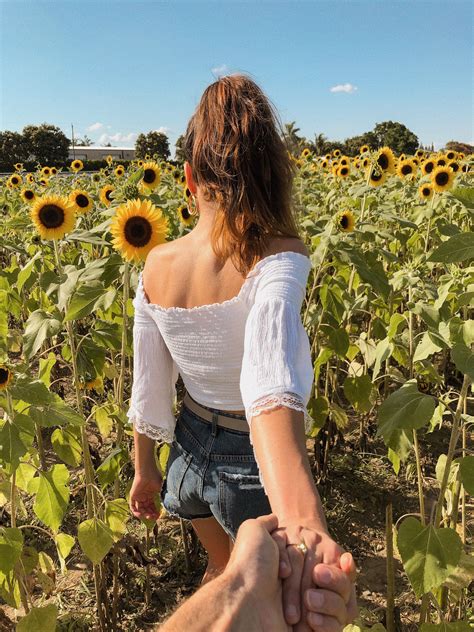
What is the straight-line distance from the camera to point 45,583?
2.16 metres

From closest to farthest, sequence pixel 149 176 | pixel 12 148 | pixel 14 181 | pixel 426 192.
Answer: pixel 149 176 < pixel 426 192 < pixel 14 181 < pixel 12 148

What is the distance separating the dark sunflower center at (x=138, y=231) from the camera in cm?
233

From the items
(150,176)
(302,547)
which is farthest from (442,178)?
(302,547)

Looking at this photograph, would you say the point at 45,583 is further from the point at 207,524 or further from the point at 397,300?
the point at 397,300

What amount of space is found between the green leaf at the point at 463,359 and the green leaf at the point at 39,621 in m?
1.38

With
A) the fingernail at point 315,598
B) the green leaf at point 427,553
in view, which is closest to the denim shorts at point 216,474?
the green leaf at point 427,553

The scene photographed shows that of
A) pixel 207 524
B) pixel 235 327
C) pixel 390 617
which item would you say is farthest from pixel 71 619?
pixel 235 327

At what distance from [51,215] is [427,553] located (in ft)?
6.92

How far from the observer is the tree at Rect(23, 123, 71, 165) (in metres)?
27.2

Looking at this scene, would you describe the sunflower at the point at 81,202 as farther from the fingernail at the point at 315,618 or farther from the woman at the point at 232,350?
the fingernail at the point at 315,618

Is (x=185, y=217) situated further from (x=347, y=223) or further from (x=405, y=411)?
(x=405, y=411)

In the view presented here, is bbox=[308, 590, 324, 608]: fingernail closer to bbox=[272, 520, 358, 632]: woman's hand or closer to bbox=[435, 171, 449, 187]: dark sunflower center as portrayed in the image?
bbox=[272, 520, 358, 632]: woman's hand

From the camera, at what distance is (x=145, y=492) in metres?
2.07

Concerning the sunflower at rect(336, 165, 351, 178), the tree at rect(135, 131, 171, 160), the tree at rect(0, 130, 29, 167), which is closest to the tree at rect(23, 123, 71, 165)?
the tree at rect(0, 130, 29, 167)
